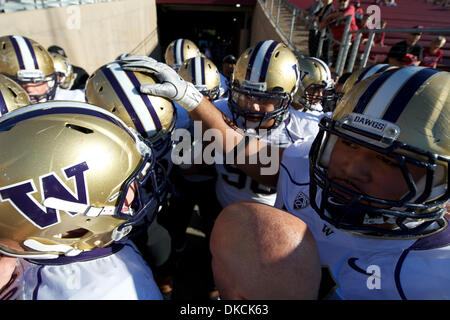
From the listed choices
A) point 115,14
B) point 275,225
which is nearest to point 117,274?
point 275,225

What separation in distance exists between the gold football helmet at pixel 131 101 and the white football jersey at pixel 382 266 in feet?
4.31

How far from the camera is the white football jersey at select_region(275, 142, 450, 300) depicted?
3.02 feet

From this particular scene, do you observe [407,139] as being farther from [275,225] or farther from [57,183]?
[57,183]

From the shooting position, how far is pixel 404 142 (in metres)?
0.99

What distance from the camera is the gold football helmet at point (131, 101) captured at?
1.79 metres

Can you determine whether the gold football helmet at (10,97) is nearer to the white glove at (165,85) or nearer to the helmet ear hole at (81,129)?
the white glove at (165,85)

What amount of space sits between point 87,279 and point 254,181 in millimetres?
1471

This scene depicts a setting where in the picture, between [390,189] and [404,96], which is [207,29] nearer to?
[404,96]

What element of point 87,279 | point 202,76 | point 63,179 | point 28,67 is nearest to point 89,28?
point 28,67

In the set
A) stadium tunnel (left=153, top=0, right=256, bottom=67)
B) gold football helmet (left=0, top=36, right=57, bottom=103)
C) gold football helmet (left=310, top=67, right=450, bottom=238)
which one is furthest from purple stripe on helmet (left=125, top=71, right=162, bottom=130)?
stadium tunnel (left=153, top=0, right=256, bottom=67)

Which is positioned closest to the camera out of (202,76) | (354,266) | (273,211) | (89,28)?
(273,211)

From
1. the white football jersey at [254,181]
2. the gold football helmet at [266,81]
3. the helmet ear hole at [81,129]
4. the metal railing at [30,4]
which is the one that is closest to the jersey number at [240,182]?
the white football jersey at [254,181]

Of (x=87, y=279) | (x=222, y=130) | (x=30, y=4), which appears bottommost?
(x=87, y=279)

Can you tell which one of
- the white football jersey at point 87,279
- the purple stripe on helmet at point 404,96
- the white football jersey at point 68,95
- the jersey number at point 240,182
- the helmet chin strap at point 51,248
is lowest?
the jersey number at point 240,182
